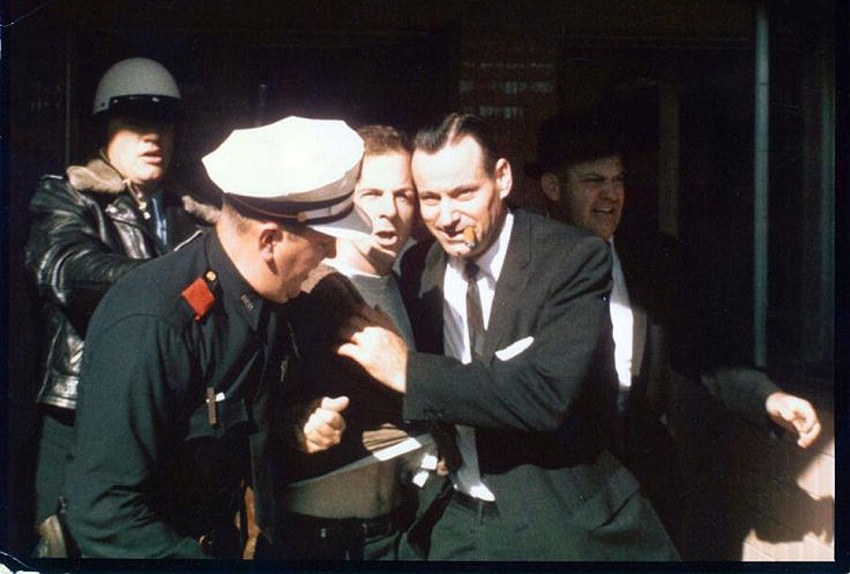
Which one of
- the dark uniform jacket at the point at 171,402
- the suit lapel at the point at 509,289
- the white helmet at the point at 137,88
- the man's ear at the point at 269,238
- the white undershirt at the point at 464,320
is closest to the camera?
the dark uniform jacket at the point at 171,402

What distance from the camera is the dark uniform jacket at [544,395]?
4.65 m

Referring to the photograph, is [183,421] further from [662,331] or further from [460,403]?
[662,331]

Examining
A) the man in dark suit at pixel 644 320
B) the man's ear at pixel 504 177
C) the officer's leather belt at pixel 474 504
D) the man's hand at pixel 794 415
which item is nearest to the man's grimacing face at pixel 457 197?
the man's ear at pixel 504 177

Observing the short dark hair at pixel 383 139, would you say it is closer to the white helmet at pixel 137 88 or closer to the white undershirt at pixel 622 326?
the white helmet at pixel 137 88

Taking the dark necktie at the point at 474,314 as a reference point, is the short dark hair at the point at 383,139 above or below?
above

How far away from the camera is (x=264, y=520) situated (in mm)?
4906

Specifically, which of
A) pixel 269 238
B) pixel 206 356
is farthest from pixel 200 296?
pixel 269 238

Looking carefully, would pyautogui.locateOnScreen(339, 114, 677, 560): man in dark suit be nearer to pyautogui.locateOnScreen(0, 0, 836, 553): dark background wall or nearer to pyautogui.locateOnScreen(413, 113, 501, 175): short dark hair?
pyautogui.locateOnScreen(413, 113, 501, 175): short dark hair

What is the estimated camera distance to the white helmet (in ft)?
16.3

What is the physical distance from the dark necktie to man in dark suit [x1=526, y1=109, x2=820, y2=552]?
0.45m

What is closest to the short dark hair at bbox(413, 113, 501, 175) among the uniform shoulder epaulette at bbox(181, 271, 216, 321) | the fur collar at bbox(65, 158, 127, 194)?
the uniform shoulder epaulette at bbox(181, 271, 216, 321)

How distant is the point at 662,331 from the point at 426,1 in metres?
1.76

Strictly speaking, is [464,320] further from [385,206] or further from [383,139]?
[383,139]

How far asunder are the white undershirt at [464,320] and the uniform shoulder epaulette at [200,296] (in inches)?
38.8
